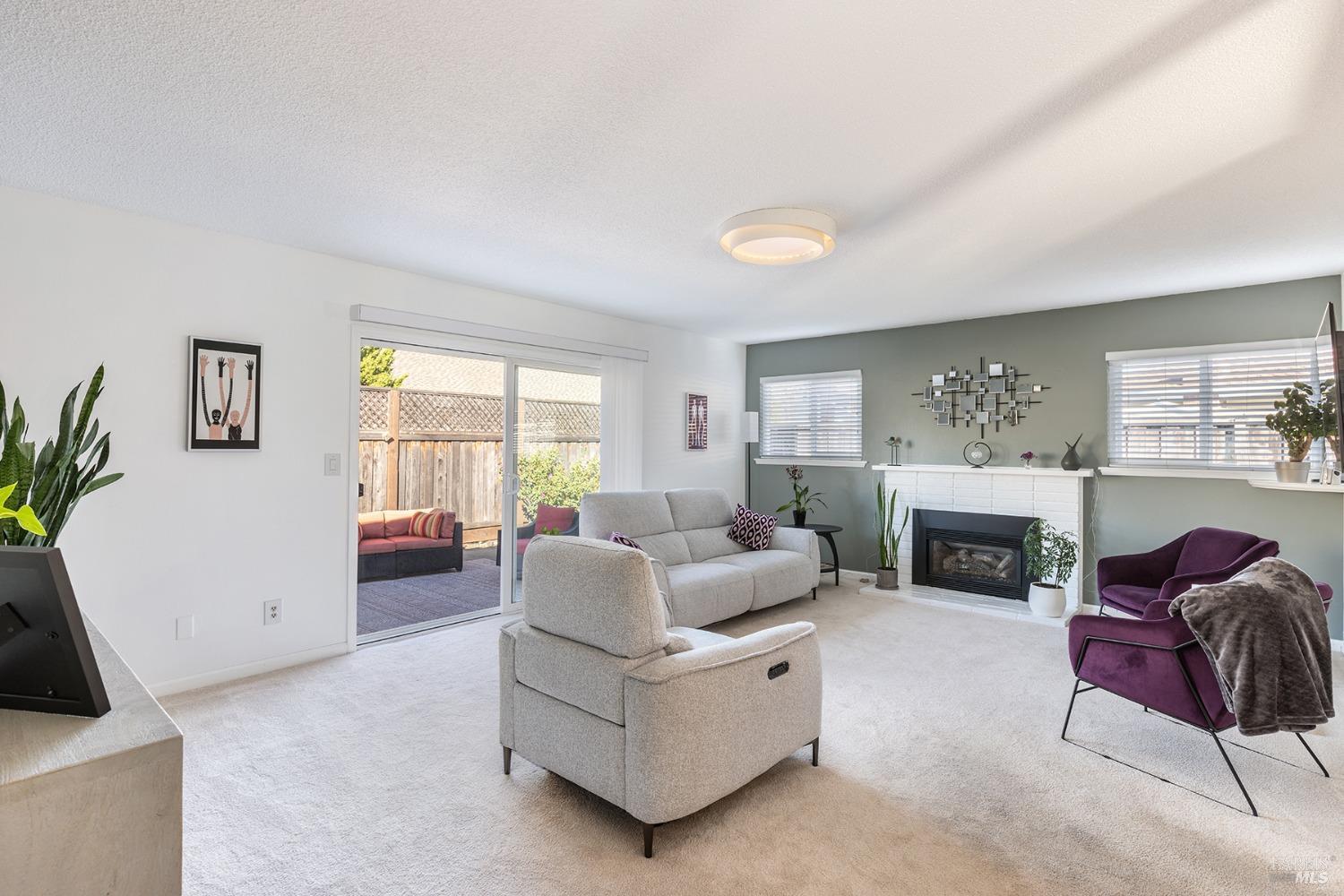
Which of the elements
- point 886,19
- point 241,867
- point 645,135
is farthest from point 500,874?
point 886,19

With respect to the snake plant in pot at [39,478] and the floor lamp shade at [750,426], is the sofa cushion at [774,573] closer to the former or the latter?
the floor lamp shade at [750,426]

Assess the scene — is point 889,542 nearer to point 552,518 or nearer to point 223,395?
point 552,518

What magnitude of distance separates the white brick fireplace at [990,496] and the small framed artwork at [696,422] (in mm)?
1633

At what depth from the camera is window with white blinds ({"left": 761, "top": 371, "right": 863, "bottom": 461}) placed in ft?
21.0

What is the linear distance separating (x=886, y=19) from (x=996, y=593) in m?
4.80

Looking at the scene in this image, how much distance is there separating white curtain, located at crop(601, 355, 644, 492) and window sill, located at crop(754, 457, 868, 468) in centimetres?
174

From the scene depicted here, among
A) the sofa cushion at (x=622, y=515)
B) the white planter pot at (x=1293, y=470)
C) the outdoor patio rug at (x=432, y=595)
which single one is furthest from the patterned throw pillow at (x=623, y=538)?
the white planter pot at (x=1293, y=470)

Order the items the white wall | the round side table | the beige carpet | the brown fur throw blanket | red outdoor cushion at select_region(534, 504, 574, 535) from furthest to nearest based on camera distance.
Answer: the round side table, red outdoor cushion at select_region(534, 504, 574, 535), the white wall, the brown fur throw blanket, the beige carpet

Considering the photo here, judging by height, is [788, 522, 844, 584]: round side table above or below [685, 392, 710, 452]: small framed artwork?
below

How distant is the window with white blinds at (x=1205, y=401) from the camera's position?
4.36 metres

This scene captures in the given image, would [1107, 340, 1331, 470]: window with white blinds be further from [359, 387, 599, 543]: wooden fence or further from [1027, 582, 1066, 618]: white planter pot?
[359, 387, 599, 543]: wooden fence

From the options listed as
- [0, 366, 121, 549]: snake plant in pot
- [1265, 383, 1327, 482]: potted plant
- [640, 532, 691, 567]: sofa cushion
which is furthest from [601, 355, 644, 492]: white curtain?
[1265, 383, 1327, 482]: potted plant

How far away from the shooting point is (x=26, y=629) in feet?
3.21

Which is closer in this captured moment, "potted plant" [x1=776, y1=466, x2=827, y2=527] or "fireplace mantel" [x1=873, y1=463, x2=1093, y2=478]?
"fireplace mantel" [x1=873, y1=463, x2=1093, y2=478]
